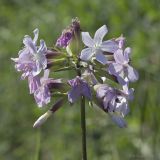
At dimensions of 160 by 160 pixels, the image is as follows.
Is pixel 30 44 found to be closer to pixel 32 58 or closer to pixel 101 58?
pixel 32 58

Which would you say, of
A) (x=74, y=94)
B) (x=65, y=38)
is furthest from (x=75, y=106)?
(x=74, y=94)

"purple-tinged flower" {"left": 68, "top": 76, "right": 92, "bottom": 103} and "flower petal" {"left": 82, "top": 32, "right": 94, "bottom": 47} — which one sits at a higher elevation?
"flower petal" {"left": 82, "top": 32, "right": 94, "bottom": 47}

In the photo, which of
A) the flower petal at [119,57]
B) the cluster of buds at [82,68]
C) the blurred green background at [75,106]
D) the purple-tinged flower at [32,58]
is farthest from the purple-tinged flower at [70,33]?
the blurred green background at [75,106]

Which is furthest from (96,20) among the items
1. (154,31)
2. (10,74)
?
(10,74)

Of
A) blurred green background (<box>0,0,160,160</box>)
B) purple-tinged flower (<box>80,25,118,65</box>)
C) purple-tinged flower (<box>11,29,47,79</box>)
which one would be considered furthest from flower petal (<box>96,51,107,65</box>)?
blurred green background (<box>0,0,160,160</box>)

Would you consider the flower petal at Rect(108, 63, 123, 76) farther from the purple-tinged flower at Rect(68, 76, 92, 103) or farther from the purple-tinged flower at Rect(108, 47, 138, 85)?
the purple-tinged flower at Rect(68, 76, 92, 103)
